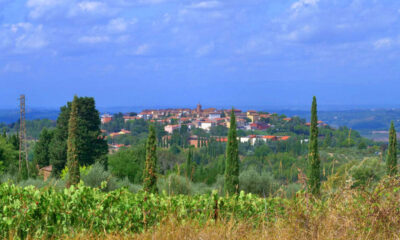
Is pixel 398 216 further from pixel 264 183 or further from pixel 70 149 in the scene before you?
pixel 70 149

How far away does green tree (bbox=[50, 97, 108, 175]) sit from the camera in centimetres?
2597

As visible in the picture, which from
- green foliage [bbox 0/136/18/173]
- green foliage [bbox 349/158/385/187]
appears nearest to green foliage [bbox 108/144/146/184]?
green foliage [bbox 0/136/18/173]

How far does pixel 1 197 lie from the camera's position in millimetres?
3707

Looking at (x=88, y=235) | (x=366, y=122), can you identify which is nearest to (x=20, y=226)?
(x=88, y=235)

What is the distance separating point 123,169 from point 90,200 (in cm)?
2656

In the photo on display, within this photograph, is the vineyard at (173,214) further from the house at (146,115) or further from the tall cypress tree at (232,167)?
the house at (146,115)

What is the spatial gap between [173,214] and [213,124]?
9217 centimetres

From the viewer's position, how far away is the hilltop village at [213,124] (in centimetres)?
7631

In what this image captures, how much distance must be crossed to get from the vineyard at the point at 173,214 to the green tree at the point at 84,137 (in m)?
22.6

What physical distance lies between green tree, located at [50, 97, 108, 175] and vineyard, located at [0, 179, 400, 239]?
22.6 meters

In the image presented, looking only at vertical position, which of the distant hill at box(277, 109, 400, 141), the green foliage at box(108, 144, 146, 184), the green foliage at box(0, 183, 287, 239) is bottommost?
the green foliage at box(108, 144, 146, 184)

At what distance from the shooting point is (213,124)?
314 feet

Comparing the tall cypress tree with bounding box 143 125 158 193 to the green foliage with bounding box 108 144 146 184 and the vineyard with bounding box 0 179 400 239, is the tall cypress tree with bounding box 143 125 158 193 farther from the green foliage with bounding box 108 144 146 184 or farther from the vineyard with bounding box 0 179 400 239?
the green foliage with bounding box 108 144 146 184

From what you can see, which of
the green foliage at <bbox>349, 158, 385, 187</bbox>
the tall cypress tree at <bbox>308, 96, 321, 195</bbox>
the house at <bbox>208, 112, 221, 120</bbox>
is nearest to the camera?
the green foliage at <bbox>349, 158, 385, 187</bbox>
